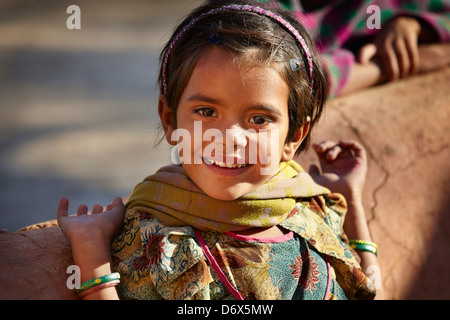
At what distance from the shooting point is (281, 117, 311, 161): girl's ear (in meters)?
1.78

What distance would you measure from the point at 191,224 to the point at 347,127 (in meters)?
1.36

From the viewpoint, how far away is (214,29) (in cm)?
159

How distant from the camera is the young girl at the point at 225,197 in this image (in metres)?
1.51

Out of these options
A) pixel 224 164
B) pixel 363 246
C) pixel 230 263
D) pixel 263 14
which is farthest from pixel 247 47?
pixel 363 246

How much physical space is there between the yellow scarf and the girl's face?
0.11 feet

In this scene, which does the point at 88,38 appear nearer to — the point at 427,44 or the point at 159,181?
the point at 427,44

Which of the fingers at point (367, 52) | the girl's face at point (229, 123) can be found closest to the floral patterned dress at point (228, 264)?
the girl's face at point (229, 123)

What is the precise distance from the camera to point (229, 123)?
152 centimetres

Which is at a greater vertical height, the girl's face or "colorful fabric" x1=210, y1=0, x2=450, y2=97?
"colorful fabric" x1=210, y1=0, x2=450, y2=97

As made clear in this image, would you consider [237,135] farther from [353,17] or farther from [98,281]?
[353,17]

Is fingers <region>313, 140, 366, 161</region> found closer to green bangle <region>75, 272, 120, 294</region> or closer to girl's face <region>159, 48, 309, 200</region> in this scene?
girl's face <region>159, 48, 309, 200</region>

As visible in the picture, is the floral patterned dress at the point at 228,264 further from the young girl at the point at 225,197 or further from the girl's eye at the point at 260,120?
the girl's eye at the point at 260,120

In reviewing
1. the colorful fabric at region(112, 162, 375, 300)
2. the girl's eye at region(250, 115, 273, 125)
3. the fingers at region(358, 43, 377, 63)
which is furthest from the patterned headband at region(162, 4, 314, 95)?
the fingers at region(358, 43, 377, 63)

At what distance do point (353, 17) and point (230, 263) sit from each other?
236 centimetres
